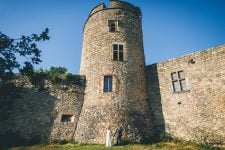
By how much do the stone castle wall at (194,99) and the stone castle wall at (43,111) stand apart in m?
6.24

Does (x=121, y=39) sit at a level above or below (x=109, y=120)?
above

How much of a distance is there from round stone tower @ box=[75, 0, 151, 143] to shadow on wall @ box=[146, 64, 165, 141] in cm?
61

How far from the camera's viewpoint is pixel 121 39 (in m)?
16.9

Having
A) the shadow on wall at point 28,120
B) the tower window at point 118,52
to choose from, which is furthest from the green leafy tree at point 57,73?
the tower window at point 118,52

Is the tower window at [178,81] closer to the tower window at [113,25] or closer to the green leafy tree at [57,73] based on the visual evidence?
the tower window at [113,25]

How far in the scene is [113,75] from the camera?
15461 mm

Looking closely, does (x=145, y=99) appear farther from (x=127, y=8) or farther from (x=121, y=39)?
(x=127, y=8)

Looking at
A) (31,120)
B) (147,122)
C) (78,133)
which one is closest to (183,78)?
(147,122)

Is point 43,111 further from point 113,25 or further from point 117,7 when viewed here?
point 117,7

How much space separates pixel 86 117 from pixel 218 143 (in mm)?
8715

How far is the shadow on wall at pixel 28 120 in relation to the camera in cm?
1377

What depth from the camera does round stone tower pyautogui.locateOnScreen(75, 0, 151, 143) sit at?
550 inches

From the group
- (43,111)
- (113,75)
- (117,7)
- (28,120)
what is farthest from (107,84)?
(117,7)

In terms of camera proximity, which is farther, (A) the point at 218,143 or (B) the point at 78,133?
(B) the point at 78,133
